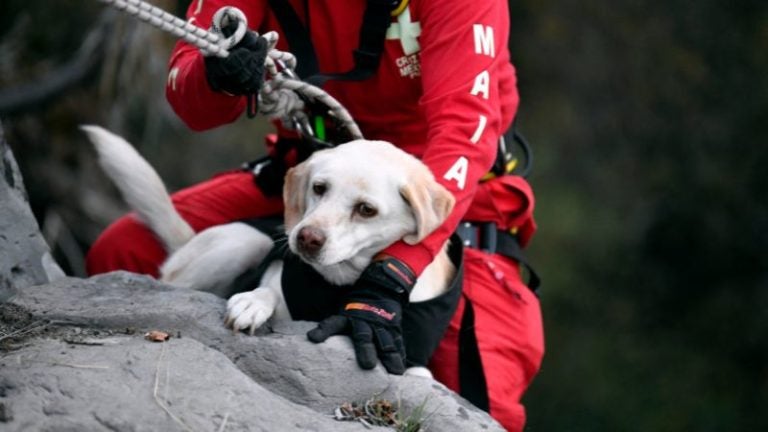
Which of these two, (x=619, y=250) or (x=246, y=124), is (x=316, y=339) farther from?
(x=619, y=250)

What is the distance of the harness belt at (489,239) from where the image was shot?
13.0 ft

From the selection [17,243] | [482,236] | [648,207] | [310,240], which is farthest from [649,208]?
[17,243]

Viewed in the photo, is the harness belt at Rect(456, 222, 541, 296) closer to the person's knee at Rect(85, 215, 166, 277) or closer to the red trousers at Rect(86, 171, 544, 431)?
the red trousers at Rect(86, 171, 544, 431)

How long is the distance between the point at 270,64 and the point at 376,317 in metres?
0.71

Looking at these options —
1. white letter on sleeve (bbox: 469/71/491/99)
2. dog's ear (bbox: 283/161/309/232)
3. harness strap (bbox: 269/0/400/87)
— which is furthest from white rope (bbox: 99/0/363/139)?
white letter on sleeve (bbox: 469/71/491/99)

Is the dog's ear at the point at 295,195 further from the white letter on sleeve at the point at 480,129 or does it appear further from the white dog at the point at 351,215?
the white letter on sleeve at the point at 480,129

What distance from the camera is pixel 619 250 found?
9.38m

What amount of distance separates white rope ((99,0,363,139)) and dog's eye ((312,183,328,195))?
32cm

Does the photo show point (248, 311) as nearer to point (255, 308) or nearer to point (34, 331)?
point (255, 308)

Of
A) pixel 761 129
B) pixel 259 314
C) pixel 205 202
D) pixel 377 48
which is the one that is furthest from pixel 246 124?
pixel 259 314

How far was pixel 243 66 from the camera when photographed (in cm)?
313

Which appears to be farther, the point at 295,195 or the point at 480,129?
the point at 480,129

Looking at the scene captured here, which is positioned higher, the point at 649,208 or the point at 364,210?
the point at 364,210

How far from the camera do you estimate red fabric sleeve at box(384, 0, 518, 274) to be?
3.40 meters
